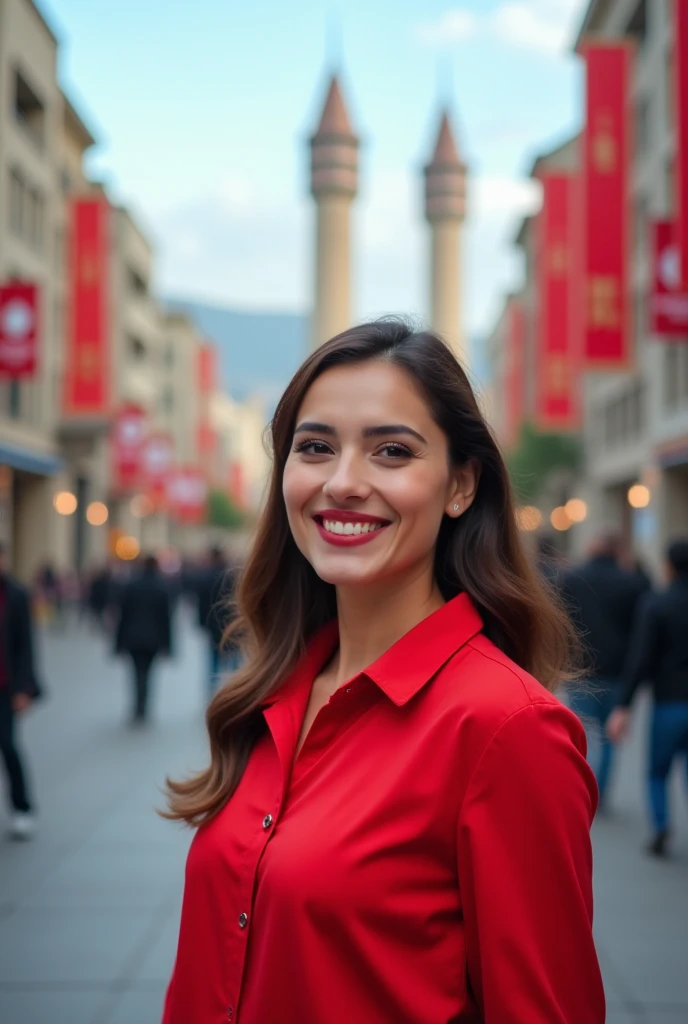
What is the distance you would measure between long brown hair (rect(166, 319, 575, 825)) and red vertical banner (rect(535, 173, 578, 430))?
80.0ft

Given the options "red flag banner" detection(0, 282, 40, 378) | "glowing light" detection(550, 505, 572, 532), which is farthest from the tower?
"red flag banner" detection(0, 282, 40, 378)

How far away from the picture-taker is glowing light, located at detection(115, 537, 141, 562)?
154ft

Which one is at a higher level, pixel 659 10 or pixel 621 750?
pixel 659 10

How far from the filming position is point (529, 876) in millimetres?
1759

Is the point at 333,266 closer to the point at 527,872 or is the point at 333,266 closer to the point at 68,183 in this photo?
the point at 68,183

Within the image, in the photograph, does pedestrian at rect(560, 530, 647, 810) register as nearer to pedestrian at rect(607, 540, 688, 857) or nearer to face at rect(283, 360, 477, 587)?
pedestrian at rect(607, 540, 688, 857)

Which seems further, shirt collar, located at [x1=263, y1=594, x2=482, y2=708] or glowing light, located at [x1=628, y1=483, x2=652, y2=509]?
glowing light, located at [x1=628, y1=483, x2=652, y2=509]

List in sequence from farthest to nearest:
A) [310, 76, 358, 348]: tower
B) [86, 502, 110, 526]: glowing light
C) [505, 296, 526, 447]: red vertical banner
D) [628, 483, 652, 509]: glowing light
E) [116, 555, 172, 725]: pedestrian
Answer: [310, 76, 358, 348]: tower → [505, 296, 526, 447]: red vertical banner → [86, 502, 110, 526]: glowing light → [628, 483, 652, 509]: glowing light → [116, 555, 172, 725]: pedestrian

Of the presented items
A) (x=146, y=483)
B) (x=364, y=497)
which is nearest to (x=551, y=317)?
(x=146, y=483)

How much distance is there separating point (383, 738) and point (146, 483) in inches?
1516

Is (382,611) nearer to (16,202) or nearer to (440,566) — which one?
(440,566)

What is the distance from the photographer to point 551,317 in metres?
30.5

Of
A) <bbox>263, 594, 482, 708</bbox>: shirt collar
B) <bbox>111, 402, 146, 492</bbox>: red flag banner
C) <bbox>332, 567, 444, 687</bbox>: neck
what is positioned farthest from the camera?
<bbox>111, 402, 146, 492</bbox>: red flag banner

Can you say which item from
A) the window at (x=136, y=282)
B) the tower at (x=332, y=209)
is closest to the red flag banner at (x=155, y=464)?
the window at (x=136, y=282)
